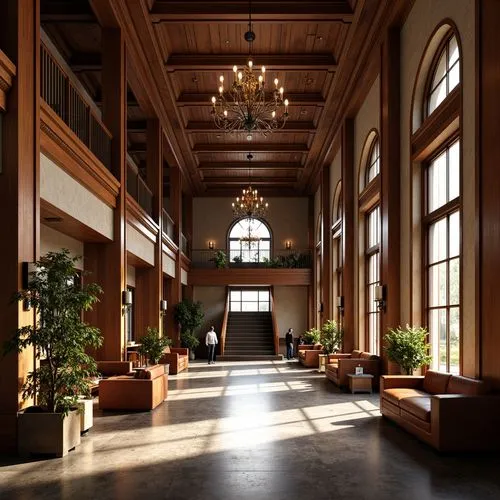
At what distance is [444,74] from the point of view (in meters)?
10.4

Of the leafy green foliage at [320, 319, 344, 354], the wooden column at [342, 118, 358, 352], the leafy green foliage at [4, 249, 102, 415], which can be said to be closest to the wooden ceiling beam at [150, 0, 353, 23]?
the wooden column at [342, 118, 358, 352]

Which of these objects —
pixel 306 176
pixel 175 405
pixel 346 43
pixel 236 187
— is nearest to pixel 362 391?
pixel 175 405

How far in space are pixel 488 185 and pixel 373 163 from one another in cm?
813

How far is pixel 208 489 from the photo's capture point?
5.67 metres

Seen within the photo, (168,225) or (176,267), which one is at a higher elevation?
(168,225)

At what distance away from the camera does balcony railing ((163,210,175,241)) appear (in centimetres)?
2011

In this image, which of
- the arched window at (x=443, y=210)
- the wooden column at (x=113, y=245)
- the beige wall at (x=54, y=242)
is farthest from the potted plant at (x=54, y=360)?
the arched window at (x=443, y=210)

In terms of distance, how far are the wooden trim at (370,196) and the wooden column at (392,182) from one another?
52.3 inches

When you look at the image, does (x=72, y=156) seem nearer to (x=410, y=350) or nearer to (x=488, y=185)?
(x=488, y=185)

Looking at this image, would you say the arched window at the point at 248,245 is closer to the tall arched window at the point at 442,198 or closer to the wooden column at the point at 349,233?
the wooden column at the point at 349,233

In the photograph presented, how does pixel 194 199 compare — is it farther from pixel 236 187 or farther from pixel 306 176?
pixel 306 176

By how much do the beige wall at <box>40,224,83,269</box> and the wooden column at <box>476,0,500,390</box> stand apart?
6.88 metres

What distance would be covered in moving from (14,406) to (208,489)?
2680mm

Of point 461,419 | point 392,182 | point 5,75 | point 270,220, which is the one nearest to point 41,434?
point 5,75
